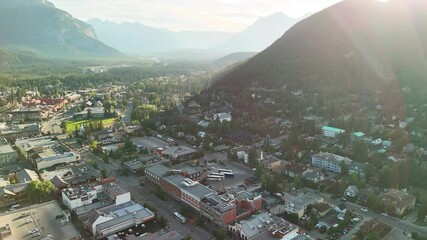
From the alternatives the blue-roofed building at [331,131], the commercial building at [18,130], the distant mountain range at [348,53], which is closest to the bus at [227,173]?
the blue-roofed building at [331,131]

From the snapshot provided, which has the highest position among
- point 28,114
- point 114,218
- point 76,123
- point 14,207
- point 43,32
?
point 43,32

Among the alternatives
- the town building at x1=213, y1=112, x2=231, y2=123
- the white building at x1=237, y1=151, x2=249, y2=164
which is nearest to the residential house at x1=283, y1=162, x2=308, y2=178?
the white building at x1=237, y1=151, x2=249, y2=164

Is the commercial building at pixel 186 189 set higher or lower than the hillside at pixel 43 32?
lower

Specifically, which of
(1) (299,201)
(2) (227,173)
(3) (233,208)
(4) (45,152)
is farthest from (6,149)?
(1) (299,201)

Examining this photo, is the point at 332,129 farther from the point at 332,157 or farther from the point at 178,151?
the point at 178,151

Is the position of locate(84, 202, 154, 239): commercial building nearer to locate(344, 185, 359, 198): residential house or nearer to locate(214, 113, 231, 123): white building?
locate(344, 185, 359, 198): residential house

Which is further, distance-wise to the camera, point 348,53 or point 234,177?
point 348,53

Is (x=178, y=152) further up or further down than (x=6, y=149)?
further up

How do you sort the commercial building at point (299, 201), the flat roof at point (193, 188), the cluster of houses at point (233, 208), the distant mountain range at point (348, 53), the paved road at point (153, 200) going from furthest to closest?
the distant mountain range at point (348, 53) < the flat roof at point (193, 188) < the commercial building at point (299, 201) < the paved road at point (153, 200) < the cluster of houses at point (233, 208)

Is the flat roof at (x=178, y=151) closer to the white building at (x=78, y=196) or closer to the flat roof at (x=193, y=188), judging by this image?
the flat roof at (x=193, y=188)
